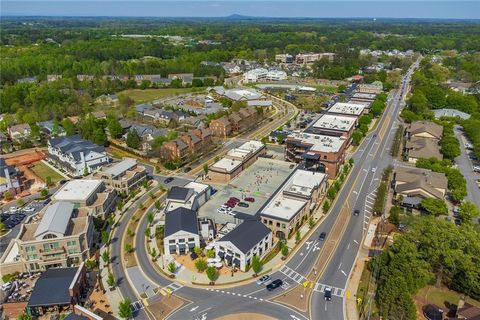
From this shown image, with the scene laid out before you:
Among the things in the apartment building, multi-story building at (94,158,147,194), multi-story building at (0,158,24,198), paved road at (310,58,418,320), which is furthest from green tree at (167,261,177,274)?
multi-story building at (0,158,24,198)

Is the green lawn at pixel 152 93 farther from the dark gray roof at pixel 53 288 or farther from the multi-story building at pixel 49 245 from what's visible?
the dark gray roof at pixel 53 288

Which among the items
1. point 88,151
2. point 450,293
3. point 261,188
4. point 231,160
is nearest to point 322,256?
point 450,293

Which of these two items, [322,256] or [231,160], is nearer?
[322,256]

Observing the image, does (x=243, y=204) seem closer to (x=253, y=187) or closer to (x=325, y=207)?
(x=253, y=187)

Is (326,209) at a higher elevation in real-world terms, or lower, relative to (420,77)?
lower

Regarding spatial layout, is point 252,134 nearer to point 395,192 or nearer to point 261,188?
point 261,188

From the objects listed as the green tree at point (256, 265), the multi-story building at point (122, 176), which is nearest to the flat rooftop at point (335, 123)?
the multi-story building at point (122, 176)

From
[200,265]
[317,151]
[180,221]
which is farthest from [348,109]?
[200,265]

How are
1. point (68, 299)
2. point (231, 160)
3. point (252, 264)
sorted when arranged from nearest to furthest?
1. point (68, 299)
2. point (252, 264)
3. point (231, 160)
